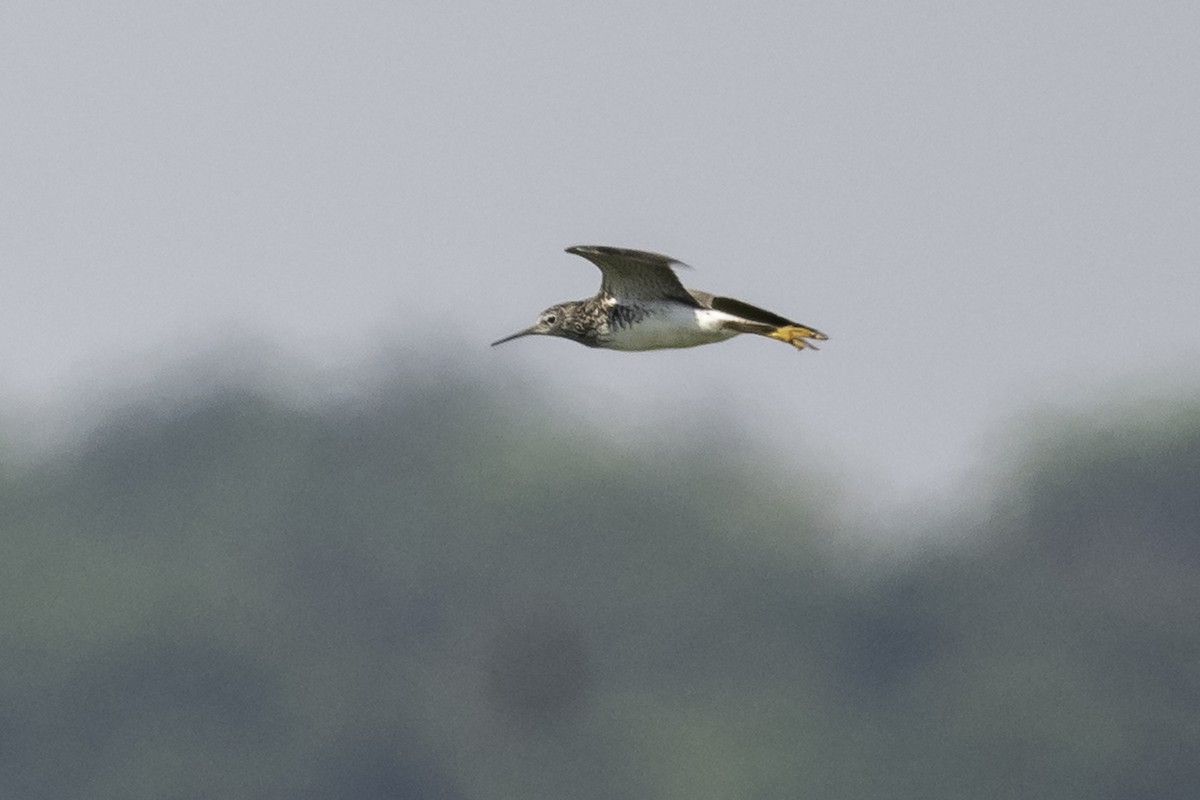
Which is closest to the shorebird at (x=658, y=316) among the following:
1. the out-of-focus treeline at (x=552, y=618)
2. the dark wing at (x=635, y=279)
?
the dark wing at (x=635, y=279)

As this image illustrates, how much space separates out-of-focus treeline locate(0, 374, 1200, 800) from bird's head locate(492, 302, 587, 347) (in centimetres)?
4682

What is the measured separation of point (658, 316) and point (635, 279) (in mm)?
344

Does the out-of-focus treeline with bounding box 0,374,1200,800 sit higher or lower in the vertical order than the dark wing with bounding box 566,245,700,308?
lower

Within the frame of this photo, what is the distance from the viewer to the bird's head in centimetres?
2517

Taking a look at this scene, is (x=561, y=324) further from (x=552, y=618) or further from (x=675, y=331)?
(x=552, y=618)

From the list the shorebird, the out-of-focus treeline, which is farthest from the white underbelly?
the out-of-focus treeline

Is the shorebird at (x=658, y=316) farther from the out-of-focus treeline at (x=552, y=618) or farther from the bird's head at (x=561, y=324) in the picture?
the out-of-focus treeline at (x=552, y=618)

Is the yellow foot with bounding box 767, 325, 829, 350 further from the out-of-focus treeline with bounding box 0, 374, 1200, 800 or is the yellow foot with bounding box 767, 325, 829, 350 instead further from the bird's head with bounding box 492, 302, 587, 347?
the out-of-focus treeline with bounding box 0, 374, 1200, 800

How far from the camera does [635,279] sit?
2408 cm

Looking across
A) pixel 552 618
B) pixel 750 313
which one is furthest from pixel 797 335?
pixel 552 618

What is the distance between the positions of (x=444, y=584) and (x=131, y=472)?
10387 millimetres

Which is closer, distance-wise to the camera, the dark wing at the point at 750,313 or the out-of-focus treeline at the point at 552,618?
the dark wing at the point at 750,313

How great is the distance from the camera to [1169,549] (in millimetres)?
82125

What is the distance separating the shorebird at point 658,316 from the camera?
939 inches
